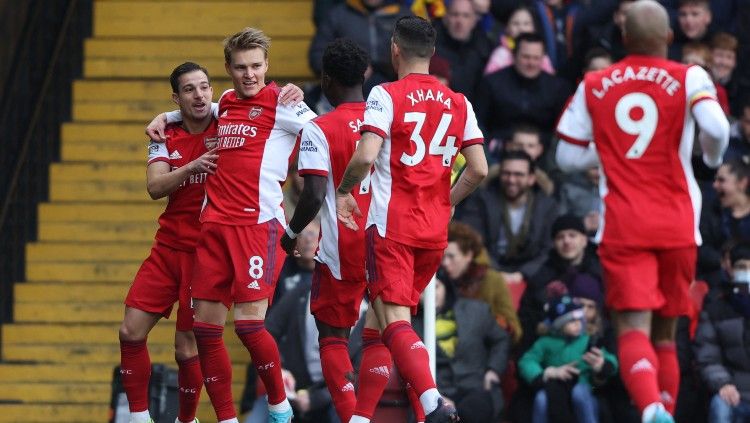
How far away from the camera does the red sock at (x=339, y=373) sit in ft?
35.7

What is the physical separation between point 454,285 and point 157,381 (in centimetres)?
257

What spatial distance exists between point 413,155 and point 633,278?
1.42 metres

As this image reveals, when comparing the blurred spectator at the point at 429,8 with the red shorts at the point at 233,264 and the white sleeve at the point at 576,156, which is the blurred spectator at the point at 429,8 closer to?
the white sleeve at the point at 576,156

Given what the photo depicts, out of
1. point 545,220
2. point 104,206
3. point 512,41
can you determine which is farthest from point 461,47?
point 104,206

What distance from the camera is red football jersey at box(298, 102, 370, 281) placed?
10656 millimetres

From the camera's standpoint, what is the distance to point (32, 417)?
49.2 feet

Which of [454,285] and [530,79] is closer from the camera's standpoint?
[454,285]

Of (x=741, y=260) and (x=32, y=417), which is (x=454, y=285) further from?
(x=32, y=417)

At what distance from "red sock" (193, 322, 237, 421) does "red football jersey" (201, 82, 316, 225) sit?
64 centimetres

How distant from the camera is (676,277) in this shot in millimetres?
10453

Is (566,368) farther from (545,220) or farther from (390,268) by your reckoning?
(390,268)

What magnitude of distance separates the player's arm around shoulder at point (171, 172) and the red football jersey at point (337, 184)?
1.75 feet

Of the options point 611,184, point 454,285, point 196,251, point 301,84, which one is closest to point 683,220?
point 611,184

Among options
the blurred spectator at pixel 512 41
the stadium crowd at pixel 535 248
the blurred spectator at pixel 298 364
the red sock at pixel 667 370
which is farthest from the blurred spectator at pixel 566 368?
the blurred spectator at pixel 512 41
